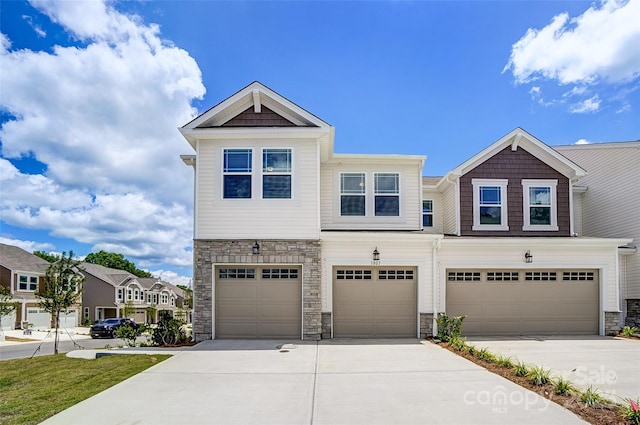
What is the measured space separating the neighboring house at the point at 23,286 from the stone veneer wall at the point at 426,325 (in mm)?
28448

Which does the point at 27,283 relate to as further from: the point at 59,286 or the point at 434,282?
the point at 434,282

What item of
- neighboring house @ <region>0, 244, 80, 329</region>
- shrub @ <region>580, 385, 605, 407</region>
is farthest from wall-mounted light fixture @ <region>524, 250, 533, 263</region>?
neighboring house @ <region>0, 244, 80, 329</region>

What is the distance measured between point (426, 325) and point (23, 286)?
116 feet

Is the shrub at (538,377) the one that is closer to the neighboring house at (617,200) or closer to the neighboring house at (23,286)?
the neighboring house at (617,200)

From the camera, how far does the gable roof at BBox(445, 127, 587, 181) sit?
14961 mm

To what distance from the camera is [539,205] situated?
15.1 m

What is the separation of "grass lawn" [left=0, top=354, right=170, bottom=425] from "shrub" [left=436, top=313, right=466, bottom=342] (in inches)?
290

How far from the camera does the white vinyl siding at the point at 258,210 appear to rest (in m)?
12.3

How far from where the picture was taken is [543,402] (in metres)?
6.20

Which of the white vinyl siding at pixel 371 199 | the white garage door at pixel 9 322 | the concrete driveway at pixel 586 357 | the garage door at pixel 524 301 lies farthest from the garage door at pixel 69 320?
the concrete driveway at pixel 586 357

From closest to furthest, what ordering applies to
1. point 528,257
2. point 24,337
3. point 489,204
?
1. point 528,257
2. point 489,204
3. point 24,337

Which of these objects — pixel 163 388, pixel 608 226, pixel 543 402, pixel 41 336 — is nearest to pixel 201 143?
pixel 163 388

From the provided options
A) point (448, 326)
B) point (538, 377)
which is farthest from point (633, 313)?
point (538, 377)

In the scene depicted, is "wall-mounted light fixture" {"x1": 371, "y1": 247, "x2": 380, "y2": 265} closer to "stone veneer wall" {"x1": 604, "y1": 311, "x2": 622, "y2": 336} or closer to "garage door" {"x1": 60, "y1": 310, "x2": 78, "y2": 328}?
"stone veneer wall" {"x1": 604, "y1": 311, "x2": 622, "y2": 336}
